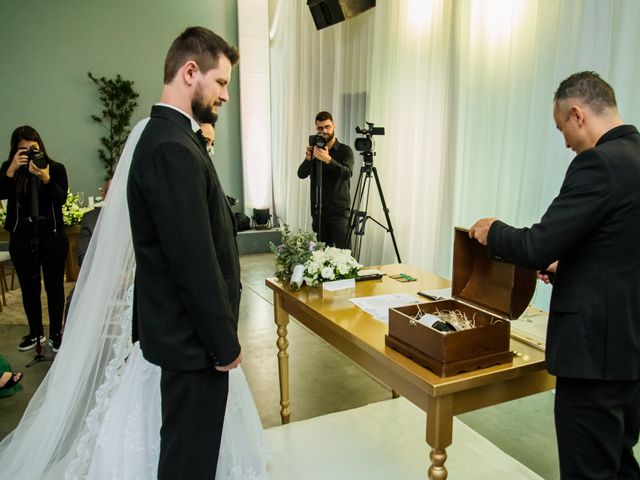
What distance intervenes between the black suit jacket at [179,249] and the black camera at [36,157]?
229 cm

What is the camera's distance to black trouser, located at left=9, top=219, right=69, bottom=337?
11.0 ft

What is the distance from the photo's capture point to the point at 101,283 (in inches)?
70.6

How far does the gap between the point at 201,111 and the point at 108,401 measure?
106cm

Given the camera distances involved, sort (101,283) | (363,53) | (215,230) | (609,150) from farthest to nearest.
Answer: (363,53) < (101,283) < (215,230) < (609,150)

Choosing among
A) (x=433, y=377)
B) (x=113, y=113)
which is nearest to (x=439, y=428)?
(x=433, y=377)

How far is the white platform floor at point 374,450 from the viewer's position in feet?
6.93

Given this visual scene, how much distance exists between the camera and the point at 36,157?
3.22 meters

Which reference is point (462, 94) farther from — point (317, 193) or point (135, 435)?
point (135, 435)

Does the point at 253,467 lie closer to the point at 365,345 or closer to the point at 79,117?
the point at 365,345

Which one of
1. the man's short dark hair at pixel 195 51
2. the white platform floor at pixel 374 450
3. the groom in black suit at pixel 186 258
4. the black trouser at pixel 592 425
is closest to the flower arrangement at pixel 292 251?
the white platform floor at pixel 374 450

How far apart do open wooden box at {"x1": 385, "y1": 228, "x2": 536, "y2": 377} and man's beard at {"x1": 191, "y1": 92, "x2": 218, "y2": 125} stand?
802 mm

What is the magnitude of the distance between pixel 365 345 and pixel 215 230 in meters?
0.63

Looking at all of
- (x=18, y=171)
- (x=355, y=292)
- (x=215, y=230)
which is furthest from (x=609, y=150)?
(x=18, y=171)

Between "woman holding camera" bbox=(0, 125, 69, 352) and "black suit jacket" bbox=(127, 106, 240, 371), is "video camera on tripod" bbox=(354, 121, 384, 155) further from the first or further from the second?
"black suit jacket" bbox=(127, 106, 240, 371)
